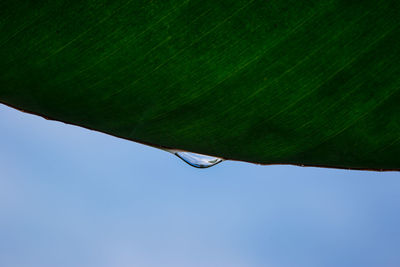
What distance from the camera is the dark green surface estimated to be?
506 millimetres

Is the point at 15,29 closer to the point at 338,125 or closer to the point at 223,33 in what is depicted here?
the point at 223,33

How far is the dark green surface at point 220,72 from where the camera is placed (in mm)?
506

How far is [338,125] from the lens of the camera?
0.57 metres

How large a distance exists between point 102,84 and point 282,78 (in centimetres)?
23

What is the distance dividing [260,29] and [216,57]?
6 centimetres

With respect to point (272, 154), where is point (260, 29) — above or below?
above

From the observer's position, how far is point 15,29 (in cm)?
50

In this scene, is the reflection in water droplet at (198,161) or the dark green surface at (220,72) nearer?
the dark green surface at (220,72)

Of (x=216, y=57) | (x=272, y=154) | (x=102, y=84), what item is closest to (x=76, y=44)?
(x=102, y=84)

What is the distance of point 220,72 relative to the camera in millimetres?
538

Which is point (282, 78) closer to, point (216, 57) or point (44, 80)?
point (216, 57)

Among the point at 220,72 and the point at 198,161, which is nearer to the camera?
the point at 220,72

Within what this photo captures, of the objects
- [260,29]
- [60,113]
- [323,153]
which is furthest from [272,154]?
[60,113]

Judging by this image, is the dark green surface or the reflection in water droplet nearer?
the dark green surface
